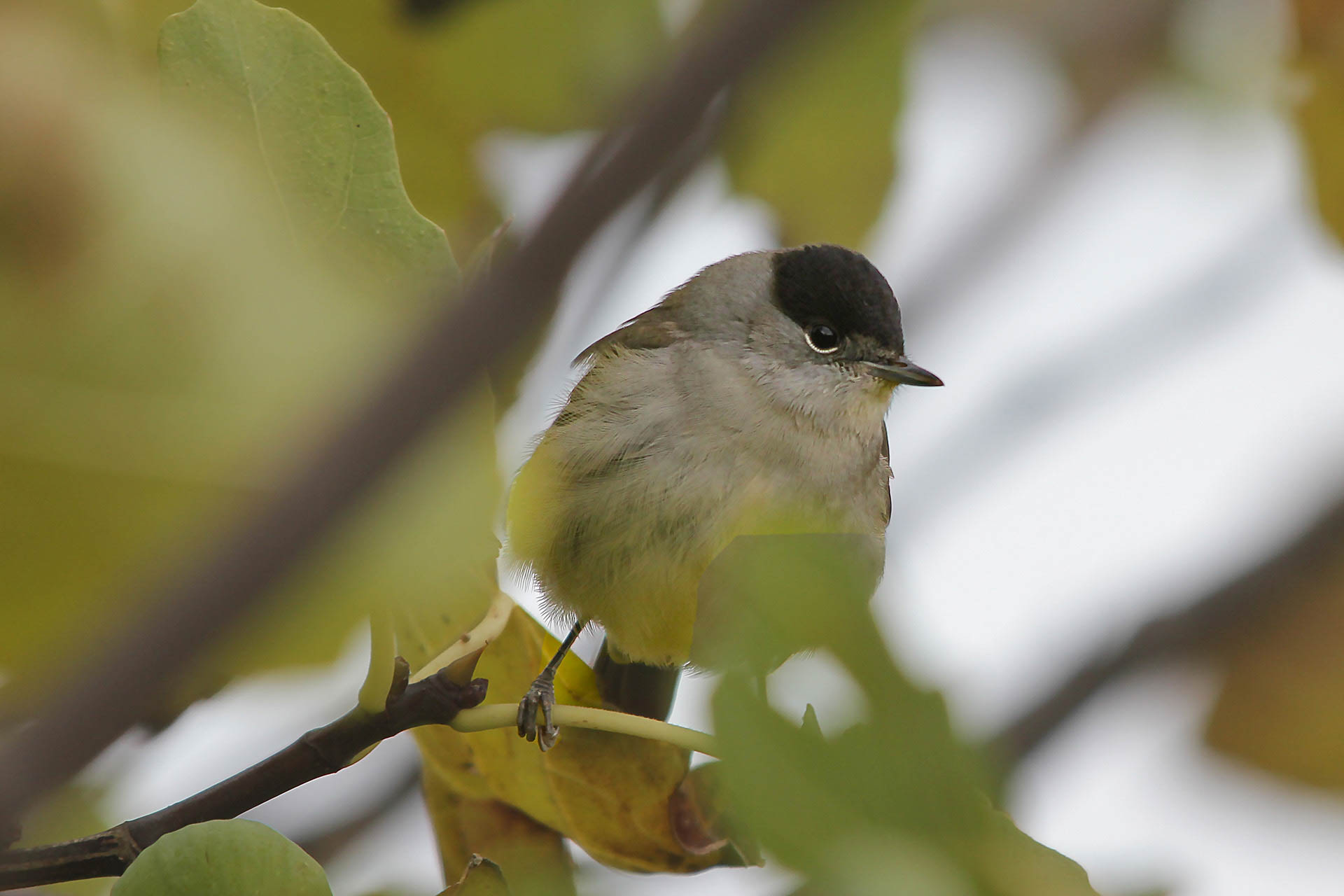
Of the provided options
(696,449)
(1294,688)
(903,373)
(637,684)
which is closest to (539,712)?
(696,449)

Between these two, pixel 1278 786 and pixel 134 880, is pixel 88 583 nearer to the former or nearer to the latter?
pixel 134 880

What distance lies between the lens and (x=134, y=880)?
1.29 meters

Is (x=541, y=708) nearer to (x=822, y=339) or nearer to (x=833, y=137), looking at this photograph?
(x=833, y=137)

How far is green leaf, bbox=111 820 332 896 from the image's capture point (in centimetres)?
129

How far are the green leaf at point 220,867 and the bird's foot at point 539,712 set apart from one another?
0.51 metres

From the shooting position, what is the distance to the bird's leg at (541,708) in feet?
6.09

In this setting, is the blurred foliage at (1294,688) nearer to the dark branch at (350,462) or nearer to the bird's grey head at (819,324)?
the bird's grey head at (819,324)

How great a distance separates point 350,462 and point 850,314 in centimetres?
342

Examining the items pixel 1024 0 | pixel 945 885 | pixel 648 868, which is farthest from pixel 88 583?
pixel 1024 0

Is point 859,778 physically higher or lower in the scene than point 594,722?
lower

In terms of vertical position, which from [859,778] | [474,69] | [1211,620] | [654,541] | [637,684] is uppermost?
[474,69]

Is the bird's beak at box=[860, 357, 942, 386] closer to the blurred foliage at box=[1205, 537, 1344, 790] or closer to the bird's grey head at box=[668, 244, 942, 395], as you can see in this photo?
the bird's grey head at box=[668, 244, 942, 395]

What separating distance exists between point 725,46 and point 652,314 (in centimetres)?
338

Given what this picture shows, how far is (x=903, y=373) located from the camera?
382cm
